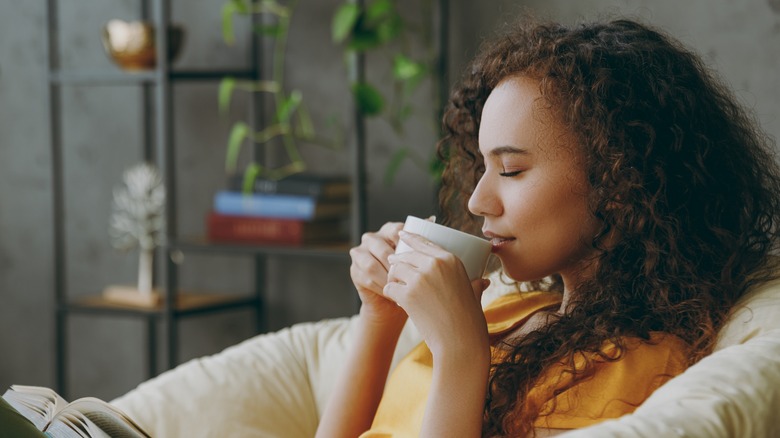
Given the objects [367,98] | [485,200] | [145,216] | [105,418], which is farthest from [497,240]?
[145,216]

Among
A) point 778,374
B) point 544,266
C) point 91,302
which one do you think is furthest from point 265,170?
point 778,374

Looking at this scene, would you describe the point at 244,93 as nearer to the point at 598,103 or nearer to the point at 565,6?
the point at 565,6

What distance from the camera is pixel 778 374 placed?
3.02 ft

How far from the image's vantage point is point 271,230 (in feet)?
8.14

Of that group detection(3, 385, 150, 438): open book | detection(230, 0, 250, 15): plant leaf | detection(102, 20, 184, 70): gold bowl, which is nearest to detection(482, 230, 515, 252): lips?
detection(3, 385, 150, 438): open book

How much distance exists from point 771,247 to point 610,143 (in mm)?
284

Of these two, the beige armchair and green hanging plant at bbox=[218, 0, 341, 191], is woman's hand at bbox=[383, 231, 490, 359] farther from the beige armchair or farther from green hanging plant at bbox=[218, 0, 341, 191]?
green hanging plant at bbox=[218, 0, 341, 191]

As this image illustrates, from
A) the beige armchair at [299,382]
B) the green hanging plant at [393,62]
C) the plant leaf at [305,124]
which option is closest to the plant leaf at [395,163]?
the green hanging plant at [393,62]

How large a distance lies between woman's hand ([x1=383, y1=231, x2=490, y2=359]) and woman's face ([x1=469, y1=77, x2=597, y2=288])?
97 millimetres

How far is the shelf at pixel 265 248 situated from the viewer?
237cm

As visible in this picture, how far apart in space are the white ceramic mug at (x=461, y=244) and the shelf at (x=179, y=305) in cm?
155

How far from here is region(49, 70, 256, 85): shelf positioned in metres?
2.51

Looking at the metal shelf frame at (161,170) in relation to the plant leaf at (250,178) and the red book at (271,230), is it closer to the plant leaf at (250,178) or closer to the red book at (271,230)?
the red book at (271,230)

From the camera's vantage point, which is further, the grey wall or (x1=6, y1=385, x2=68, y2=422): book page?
the grey wall
